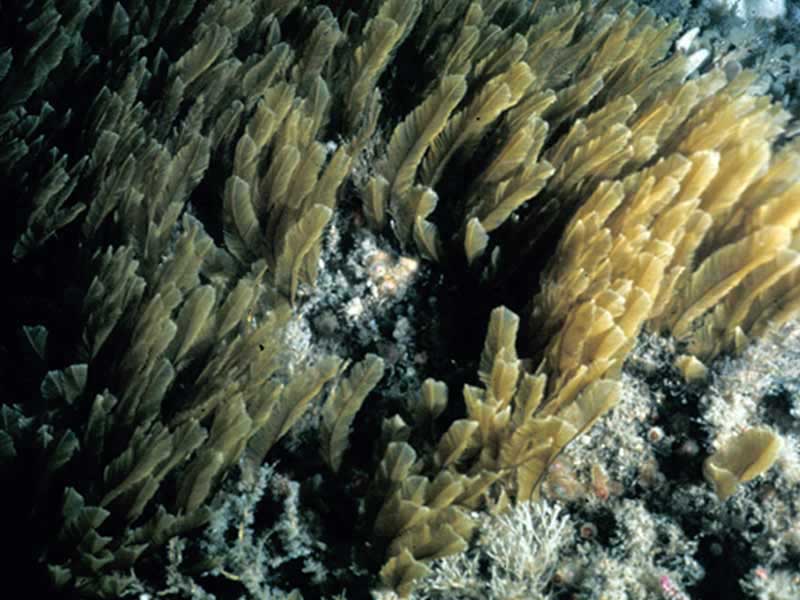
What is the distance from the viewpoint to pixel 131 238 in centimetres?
232

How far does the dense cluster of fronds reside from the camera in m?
1.96

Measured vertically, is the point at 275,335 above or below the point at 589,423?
below

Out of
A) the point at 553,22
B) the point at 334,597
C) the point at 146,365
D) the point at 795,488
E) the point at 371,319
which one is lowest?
the point at 334,597

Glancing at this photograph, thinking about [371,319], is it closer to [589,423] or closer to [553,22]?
[589,423]

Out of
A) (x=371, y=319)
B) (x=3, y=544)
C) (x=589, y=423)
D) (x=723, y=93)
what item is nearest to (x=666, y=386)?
(x=589, y=423)

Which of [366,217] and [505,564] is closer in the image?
[505,564]

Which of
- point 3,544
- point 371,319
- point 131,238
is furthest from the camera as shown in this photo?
point 371,319

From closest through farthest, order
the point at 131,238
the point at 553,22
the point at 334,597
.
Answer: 1. the point at 334,597
2. the point at 131,238
3. the point at 553,22

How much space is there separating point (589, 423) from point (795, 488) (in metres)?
0.69

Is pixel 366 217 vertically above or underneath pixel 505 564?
above

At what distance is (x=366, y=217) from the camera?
8.82ft

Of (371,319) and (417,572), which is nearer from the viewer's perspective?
(417,572)

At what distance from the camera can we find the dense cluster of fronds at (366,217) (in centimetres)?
196

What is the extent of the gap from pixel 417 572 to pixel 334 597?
0.30 m
